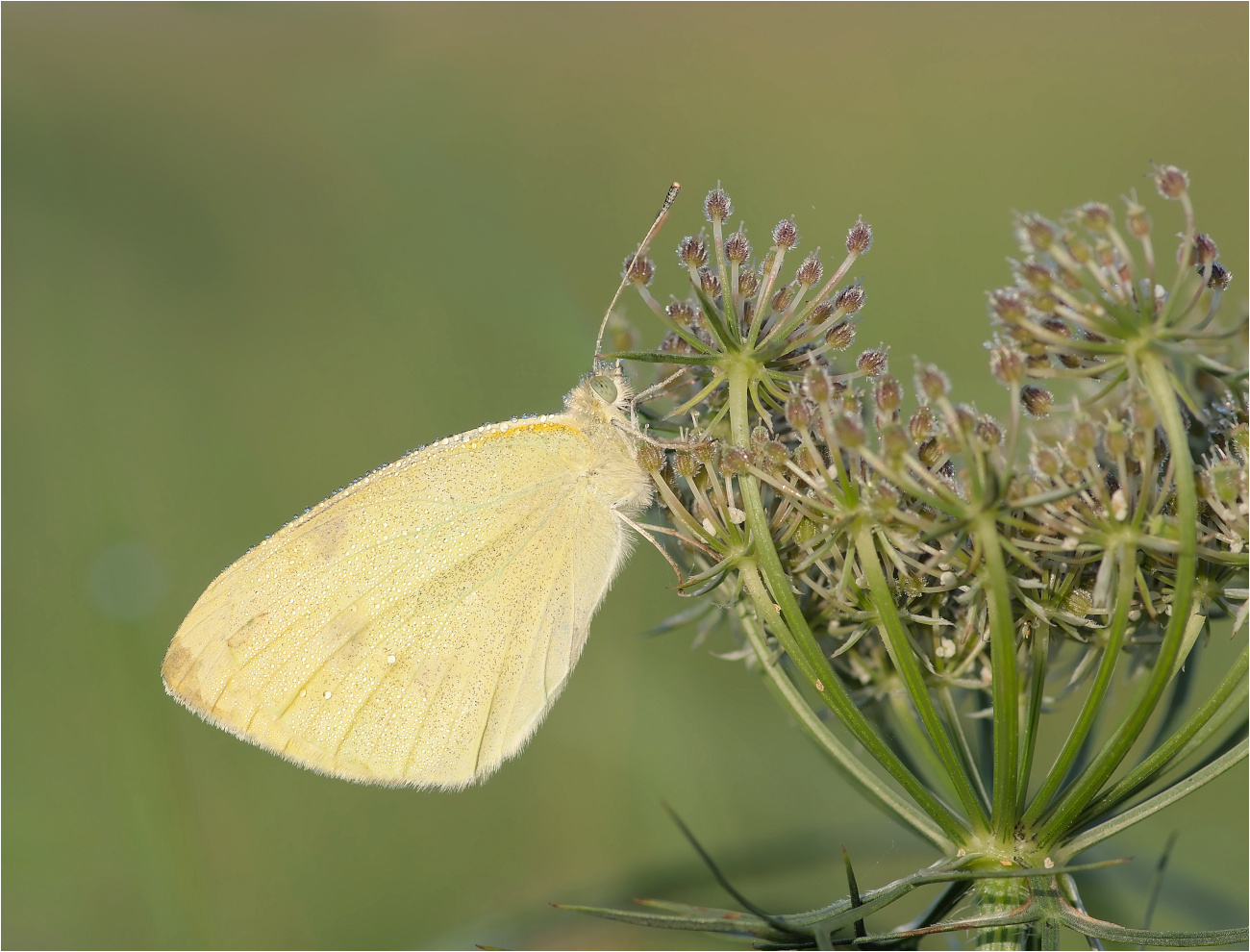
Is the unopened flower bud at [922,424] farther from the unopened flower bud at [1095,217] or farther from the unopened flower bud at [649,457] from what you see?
the unopened flower bud at [649,457]

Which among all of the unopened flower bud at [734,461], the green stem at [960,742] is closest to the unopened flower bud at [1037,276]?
the unopened flower bud at [734,461]

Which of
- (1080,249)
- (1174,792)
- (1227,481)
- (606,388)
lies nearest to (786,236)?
(1080,249)

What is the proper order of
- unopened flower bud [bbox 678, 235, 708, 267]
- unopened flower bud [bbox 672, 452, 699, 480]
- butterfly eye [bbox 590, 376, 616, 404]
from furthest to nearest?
butterfly eye [bbox 590, 376, 616, 404] → unopened flower bud [bbox 672, 452, 699, 480] → unopened flower bud [bbox 678, 235, 708, 267]

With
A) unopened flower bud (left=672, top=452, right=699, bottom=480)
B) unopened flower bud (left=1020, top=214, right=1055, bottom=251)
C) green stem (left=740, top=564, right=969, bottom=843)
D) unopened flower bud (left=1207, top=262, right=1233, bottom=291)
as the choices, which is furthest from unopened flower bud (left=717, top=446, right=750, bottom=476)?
unopened flower bud (left=1207, top=262, right=1233, bottom=291)

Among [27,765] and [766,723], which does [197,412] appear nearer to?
[27,765]

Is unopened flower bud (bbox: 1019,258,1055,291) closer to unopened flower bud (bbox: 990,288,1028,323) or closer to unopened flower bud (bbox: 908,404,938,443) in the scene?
unopened flower bud (bbox: 990,288,1028,323)

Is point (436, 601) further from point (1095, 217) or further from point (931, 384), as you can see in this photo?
point (1095, 217)
